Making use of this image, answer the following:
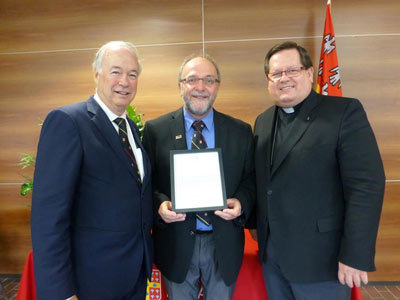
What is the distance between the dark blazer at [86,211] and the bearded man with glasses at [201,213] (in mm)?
195

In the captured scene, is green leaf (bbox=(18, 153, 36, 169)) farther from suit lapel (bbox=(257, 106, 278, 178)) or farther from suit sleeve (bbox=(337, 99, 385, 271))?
suit sleeve (bbox=(337, 99, 385, 271))

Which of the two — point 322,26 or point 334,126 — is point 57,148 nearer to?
point 334,126

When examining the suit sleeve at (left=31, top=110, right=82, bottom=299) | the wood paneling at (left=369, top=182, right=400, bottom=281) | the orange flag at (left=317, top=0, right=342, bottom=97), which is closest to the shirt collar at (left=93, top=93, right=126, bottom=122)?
the suit sleeve at (left=31, top=110, right=82, bottom=299)

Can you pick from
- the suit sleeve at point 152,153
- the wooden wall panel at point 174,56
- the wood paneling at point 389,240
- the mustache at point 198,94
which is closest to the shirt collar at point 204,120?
the mustache at point 198,94

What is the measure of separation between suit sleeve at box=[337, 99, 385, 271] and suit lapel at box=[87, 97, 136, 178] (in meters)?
Answer: 1.19

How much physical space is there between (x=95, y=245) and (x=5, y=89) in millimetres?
3671

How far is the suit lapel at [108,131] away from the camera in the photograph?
1.30 metres

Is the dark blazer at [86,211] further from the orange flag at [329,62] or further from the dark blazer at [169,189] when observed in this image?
the orange flag at [329,62]

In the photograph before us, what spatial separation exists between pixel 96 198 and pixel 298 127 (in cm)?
121

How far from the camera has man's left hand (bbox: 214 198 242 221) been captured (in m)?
1.44

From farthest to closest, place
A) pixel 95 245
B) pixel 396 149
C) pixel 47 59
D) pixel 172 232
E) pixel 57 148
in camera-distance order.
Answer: pixel 47 59
pixel 396 149
pixel 172 232
pixel 95 245
pixel 57 148

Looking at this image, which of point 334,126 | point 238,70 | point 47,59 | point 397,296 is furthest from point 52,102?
point 397,296

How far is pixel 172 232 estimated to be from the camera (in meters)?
1.60

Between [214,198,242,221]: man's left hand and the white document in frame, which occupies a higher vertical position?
the white document in frame
